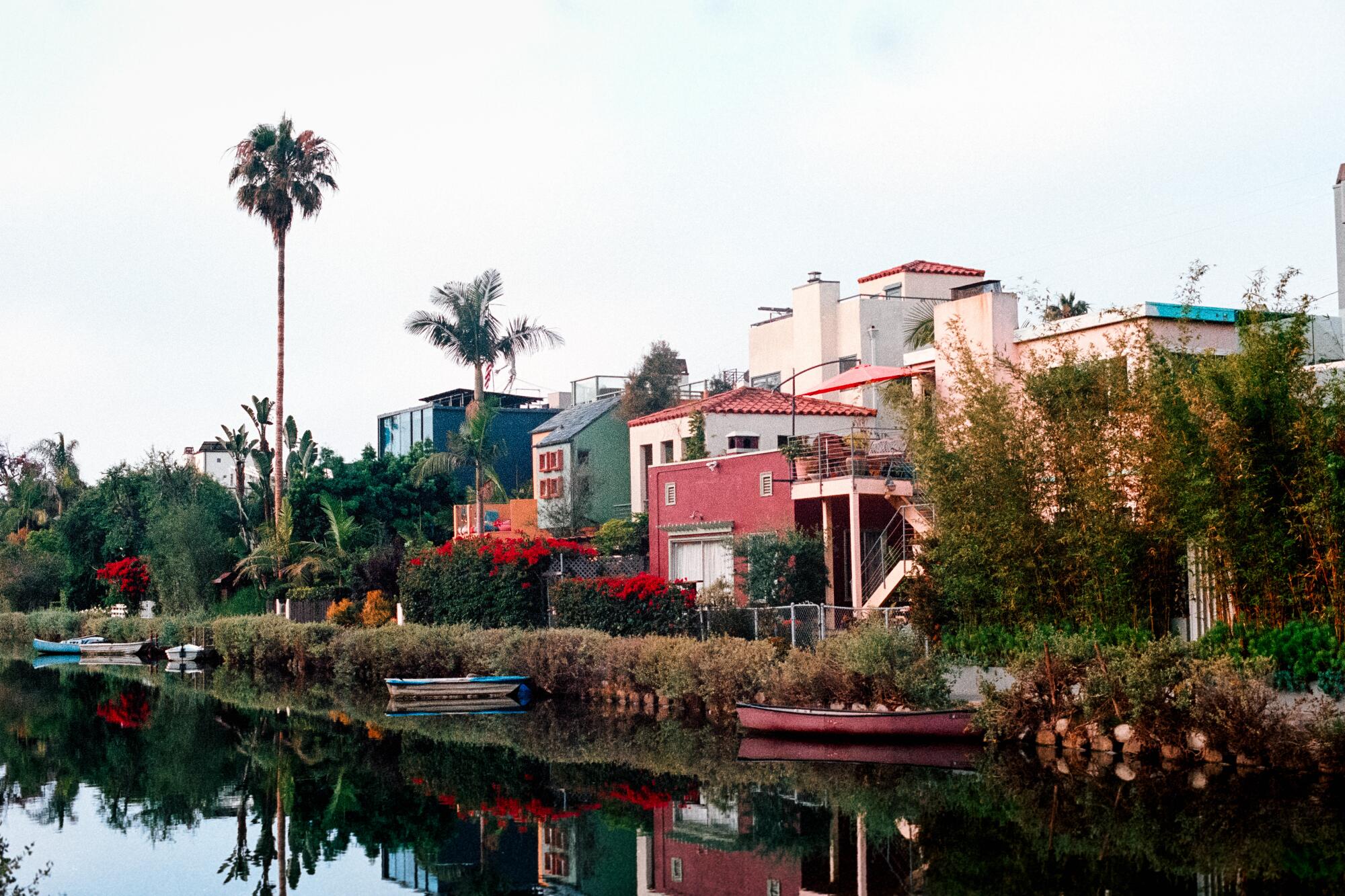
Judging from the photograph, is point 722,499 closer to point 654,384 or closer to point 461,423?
point 654,384

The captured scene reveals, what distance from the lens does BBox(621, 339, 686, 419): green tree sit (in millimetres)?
55438

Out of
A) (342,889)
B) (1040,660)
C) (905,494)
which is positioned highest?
(905,494)

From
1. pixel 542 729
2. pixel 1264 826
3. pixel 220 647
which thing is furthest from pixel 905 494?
pixel 220 647

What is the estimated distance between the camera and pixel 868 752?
2288 cm

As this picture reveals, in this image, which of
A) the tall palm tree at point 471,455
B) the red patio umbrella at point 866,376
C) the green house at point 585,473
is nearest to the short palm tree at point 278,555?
the tall palm tree at point 471,455

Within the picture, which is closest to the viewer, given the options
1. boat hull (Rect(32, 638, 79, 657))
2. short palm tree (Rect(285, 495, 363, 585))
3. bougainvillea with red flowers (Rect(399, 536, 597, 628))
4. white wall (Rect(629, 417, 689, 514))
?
bougainvillea with red flowers (Rect(399, 536, 597, 628))

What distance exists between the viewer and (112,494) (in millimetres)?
65250

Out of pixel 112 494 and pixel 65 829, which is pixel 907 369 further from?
pixel 112 494

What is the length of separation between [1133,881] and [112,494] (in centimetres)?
5924

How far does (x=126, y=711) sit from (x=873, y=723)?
19.9 m

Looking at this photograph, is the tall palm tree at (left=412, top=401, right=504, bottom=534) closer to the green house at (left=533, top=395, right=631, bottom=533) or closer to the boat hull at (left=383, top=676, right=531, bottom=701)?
the green house at (left=533, top=395, right=631, bottom=533)

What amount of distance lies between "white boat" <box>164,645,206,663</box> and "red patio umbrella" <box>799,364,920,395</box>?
→ 25.2 meters

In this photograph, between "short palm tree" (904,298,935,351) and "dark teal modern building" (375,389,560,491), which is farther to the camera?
"dark teal modern building" (375,389,560,491)

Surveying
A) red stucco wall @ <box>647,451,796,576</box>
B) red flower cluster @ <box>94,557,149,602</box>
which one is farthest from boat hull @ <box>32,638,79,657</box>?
red stucco wall @ <box>647,451,796,576</box>
